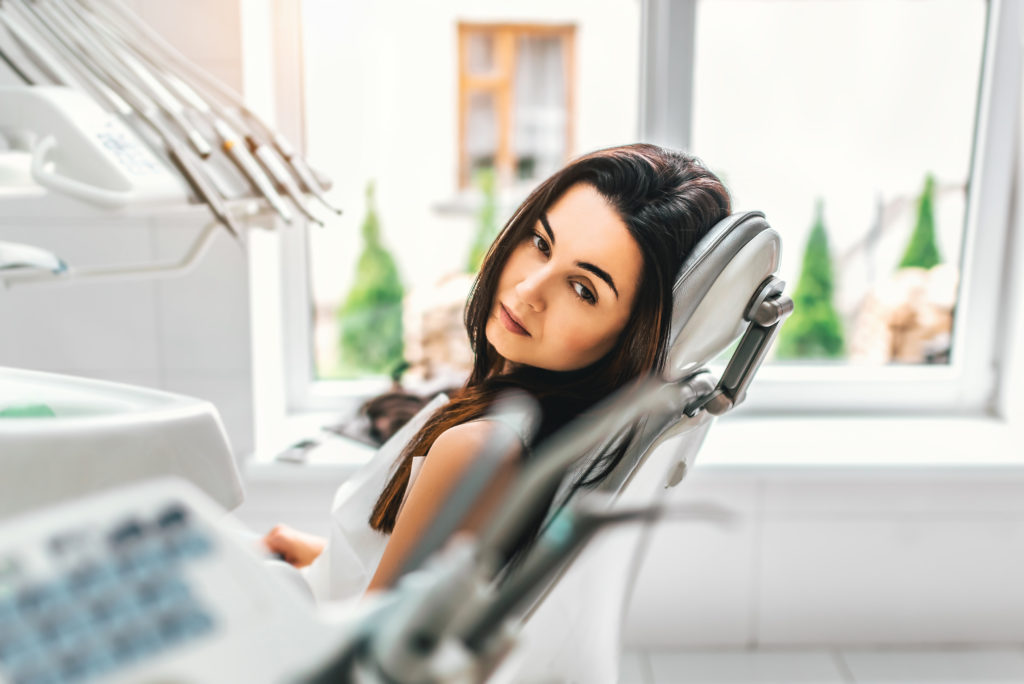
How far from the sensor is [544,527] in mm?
679

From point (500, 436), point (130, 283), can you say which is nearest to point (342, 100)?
point (130, 283)

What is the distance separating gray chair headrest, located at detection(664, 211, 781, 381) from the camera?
0.72 metres

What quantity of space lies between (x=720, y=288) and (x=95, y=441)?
53cm

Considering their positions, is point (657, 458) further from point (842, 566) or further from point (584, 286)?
point (842, 566)

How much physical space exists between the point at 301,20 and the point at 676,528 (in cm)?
135

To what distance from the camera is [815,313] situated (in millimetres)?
Result: 1976

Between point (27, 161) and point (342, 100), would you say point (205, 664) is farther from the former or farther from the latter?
point (342, 100)

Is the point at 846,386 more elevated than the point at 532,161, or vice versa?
the point at 532,161

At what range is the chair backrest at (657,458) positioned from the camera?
0.66 m

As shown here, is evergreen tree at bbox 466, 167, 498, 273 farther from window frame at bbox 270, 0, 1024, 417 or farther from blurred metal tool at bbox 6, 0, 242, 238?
blurred metal tool at bbox 6, 0, 242, 238

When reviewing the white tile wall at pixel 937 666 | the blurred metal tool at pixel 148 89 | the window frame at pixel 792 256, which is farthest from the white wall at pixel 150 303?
the white tile wall at pixel 937 666


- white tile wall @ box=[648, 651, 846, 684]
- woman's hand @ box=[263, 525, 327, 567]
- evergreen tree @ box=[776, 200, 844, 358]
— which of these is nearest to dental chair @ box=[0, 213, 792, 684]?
woman's hand @ box=[263, 525, 327, 567]

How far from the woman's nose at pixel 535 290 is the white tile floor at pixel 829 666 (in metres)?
1.07

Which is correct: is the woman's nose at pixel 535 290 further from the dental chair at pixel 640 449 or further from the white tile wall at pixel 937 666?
the white tile wall at pixel 937 666
